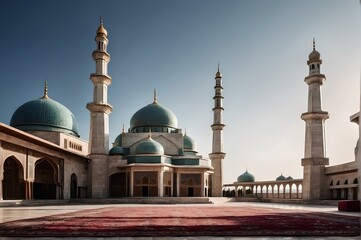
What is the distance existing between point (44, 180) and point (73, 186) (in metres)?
3.34

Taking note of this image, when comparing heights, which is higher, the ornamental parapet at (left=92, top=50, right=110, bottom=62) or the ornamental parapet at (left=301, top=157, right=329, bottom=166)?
the ornamental parapet at (left=92, top=50, right=110, bottom=62)

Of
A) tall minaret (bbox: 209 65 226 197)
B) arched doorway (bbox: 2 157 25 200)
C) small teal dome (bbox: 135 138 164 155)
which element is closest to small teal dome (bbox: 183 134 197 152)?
tall minaret (bbox: 209 65 226 197)

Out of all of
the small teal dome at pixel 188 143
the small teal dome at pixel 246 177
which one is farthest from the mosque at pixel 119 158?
the small teal dome at pixel 246 177

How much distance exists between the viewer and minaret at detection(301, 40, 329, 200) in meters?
→ 29.3

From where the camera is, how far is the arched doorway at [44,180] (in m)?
30.0

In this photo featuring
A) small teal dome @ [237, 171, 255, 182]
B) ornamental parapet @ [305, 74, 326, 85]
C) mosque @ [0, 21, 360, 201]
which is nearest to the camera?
mosque @ [0, 21, 360, 201]

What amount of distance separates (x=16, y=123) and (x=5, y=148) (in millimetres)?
14501

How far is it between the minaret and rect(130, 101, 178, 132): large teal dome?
676 inches

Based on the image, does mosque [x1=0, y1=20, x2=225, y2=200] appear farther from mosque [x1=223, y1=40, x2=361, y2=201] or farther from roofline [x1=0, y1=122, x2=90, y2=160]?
mosque [x1=223, y1=40, x2=361, y2=201]

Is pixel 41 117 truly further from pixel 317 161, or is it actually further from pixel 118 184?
pixel 317 161

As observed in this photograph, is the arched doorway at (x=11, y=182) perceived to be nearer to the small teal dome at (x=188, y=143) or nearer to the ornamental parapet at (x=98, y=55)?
the ornamental parapet at (x=98, y=55)

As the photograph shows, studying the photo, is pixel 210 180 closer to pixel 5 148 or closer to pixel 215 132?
pixel 215 132

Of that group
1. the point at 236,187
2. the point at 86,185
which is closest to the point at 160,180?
the point at 86,185

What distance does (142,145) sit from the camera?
116 ft
